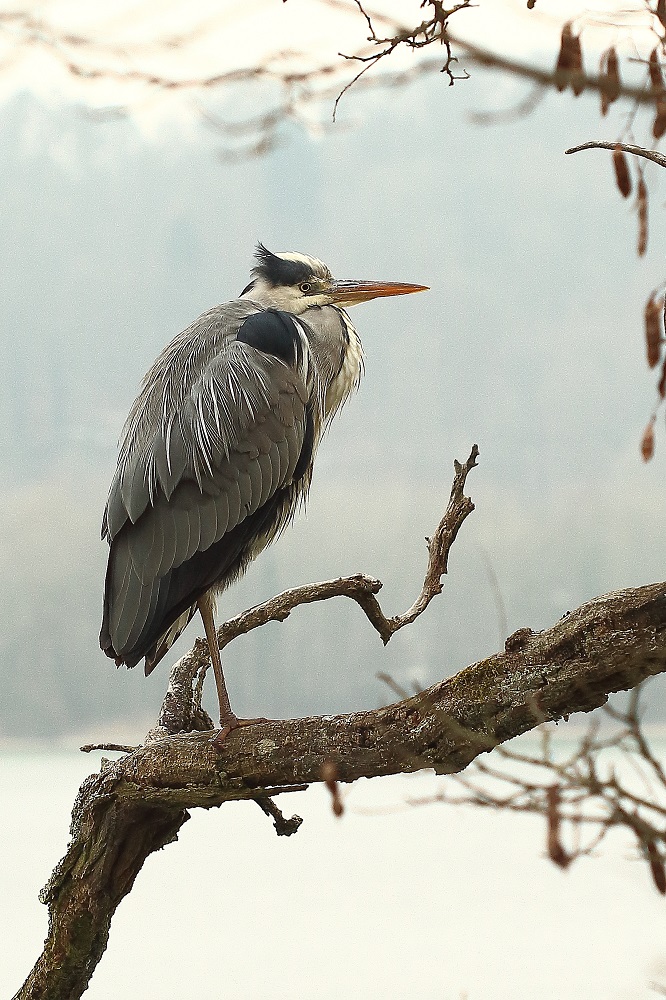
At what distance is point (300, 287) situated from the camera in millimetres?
2176

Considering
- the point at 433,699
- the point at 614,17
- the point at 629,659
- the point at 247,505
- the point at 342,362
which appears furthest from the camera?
the point at 342,362

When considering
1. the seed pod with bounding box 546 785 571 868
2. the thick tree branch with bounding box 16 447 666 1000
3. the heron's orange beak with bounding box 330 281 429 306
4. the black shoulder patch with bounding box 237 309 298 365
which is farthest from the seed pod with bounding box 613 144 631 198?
the heron's orange beak with bounding box 330 281 429 306

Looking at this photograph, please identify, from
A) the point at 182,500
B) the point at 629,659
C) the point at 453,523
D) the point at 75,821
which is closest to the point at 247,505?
the point at 182,500

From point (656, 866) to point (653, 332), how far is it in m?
0.35

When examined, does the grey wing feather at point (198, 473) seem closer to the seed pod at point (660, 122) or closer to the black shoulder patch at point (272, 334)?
the black shoulder patch at point (272, 334)

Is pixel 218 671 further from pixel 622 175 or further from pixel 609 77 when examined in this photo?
pixel 609 77

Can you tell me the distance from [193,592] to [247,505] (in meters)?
0.18

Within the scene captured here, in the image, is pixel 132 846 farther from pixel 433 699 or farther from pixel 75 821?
pixel 433 699

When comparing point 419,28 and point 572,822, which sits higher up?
point 419,28

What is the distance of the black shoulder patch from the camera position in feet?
6.34

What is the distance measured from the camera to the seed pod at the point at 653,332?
27.1 inches

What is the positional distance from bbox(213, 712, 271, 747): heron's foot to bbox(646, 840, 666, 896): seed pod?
1.01m

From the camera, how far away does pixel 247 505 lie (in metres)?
1.88

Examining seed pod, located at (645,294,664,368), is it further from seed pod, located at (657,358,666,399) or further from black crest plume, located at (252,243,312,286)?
black crest plume, located at (252,243,312,286)
